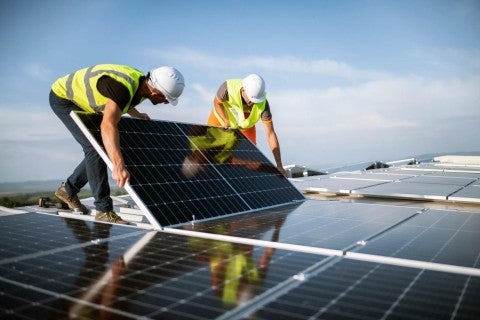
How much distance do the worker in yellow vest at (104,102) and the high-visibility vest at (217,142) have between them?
1.10m

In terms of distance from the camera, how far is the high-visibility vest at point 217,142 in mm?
6227

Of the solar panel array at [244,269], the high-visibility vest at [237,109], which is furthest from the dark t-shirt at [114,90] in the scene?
the high-visibility vest at [237,109]

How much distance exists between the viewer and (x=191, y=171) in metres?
5.48

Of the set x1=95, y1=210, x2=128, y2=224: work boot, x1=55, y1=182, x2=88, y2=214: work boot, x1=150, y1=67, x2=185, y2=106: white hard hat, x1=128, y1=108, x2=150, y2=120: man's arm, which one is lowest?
x1=95, y1=210, x2=128, y2=224: work boot

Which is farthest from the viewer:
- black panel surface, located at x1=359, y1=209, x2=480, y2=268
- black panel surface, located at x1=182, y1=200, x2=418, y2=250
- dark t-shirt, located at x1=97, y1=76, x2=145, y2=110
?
dark t-shirt, located at x1=97, y1=76, x2=145, y2=110

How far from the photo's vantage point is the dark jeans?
16.8 ft

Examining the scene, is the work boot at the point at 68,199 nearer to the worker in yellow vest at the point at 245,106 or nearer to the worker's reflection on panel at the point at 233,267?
the worker's reflection on panel at the point at 233,267

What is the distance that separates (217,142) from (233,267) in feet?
12.8

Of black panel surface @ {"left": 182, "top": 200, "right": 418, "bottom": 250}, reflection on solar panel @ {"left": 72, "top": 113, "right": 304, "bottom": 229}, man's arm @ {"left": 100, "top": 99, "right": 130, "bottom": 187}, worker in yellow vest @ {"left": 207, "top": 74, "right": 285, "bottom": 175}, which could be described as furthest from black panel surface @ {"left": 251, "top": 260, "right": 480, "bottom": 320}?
worker in yellow vest @ {"left": 207, "top": 74, "right": 285, "bottom": 175}

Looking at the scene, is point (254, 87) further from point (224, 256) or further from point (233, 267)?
point (233, 267)

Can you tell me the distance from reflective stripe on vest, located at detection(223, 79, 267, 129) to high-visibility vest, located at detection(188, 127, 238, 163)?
0.76 metres

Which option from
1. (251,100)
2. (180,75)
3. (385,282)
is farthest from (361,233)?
(251,100)

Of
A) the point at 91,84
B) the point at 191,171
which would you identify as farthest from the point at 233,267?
the point at 91,84

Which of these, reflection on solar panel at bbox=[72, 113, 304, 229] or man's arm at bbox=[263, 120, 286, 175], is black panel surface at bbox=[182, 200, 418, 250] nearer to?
reflection on solar panel at bbox=[72, 113, 304, 229]
